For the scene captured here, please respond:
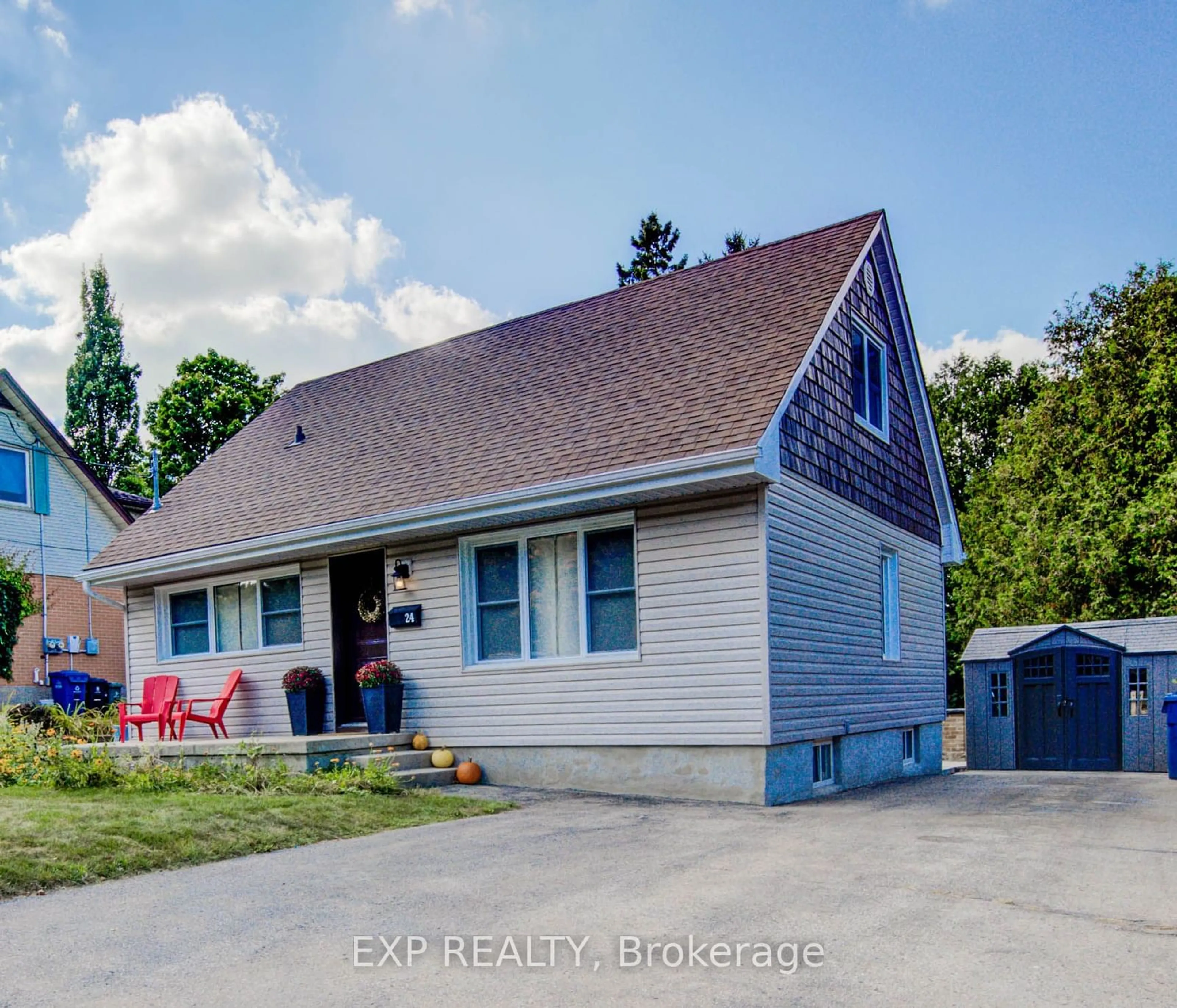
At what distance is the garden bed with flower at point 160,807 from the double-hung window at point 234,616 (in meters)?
2.28

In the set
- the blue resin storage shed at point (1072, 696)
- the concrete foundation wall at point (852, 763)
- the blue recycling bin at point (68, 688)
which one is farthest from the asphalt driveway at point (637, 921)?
the blue recycling bin at point (68, 688)

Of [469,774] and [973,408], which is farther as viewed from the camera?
[973,408]

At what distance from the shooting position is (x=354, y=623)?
12.9 metres

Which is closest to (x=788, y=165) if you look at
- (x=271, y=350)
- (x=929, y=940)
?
(x=929, y=940)

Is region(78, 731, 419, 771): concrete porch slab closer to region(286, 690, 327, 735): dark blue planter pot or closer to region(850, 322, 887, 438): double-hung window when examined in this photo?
region(286, 690, 327, 735): dark blue planter pot

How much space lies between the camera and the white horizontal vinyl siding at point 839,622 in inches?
393

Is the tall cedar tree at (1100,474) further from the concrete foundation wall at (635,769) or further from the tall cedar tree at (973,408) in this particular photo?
the concrete foundation wall at (635,769)

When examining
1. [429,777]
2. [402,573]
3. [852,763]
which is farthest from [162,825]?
[852,763]

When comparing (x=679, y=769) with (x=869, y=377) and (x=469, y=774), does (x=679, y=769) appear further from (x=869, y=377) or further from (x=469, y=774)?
(x=869, y=377)

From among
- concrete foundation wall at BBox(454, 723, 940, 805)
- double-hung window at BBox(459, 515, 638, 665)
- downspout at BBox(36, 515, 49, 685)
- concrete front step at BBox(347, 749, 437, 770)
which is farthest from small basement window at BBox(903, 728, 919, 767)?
downspout at BBox(36, 515, 49, 685)

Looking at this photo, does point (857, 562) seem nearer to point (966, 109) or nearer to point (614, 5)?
point (614, 5)

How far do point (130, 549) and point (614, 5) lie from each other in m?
9.65

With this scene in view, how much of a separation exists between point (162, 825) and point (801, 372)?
22.4 feet

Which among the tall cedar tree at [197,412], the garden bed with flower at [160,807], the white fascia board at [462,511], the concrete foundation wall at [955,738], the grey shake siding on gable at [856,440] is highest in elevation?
the tall cedar tree at [197,412]
